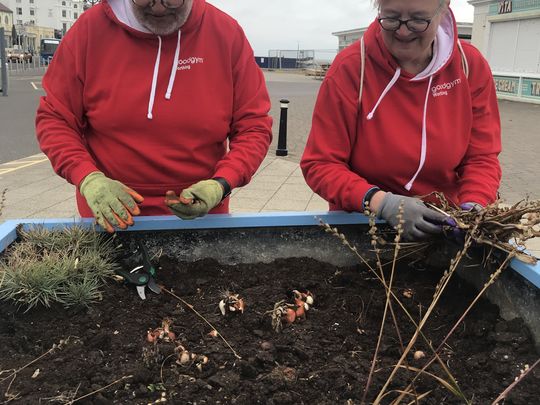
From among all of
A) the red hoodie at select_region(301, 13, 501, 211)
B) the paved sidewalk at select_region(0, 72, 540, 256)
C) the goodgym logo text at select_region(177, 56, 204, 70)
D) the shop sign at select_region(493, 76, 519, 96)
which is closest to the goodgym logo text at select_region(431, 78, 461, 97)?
the red hoodie at select_region(301, 13, 501, 211)

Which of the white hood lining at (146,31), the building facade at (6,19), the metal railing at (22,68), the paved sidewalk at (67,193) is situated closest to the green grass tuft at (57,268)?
the white hood lining at (146,31)

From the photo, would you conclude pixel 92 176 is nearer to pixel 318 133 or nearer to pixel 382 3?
pixel 318 133

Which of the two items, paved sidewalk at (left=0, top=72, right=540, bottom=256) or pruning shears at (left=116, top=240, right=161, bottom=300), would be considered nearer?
pruning shears at (left=116, top=240, right=161, bottom=300)

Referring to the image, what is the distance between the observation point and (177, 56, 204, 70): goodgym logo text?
202 centimetres

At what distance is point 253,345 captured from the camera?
1497 mm

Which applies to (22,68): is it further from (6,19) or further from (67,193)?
(6,19)

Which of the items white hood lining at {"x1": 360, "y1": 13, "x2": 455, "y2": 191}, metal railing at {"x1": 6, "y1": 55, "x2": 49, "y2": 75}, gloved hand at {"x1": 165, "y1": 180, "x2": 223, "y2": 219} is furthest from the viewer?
metal railing at {"x1": 6, "y1": 55, "x2": 49, "y2": 75}

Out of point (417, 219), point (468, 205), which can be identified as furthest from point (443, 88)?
point (417, 219)

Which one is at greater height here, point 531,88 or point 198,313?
point 198,313

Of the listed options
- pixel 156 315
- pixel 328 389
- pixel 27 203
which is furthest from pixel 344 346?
pixel 27 203

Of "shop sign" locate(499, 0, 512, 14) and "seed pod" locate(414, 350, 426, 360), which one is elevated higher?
"shop sign" locate(499, 0, 512, 14)

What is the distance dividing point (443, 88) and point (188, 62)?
935 millimetres

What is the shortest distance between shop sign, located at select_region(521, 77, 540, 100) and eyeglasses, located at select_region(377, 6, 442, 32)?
17564mm

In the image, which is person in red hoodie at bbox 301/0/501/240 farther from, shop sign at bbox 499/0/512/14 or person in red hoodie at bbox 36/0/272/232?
shop sign at bbox 499/0/512/14
